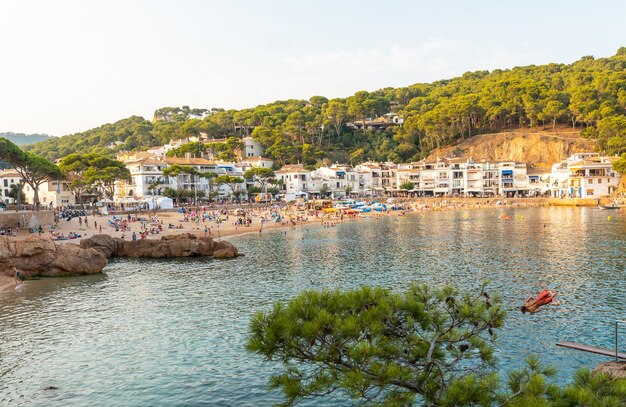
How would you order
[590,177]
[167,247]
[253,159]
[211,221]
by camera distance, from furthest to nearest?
[253,159] → [590,177] → [211,221] → [167,247]

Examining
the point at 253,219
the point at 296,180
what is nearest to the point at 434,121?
the point at 296,180

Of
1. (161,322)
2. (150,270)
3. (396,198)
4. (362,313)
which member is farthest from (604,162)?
(362,313)

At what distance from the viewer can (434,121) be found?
10938 centimetres

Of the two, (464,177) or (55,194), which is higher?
(464,177)

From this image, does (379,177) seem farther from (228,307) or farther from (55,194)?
(228,307)

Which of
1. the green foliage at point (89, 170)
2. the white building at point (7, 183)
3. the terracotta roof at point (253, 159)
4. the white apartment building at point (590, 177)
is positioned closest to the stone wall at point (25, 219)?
the green foliage at point (89, 170)

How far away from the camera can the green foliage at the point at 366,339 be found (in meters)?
7.23

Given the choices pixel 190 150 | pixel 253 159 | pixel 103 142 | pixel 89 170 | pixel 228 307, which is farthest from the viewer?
pixel 103 142

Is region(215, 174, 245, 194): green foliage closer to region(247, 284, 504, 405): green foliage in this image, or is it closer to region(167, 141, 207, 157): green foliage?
region(167, 141, 207, 157): green foliage

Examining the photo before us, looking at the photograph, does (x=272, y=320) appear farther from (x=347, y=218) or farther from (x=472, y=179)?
(x=472, y=179)

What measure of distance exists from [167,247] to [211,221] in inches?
954

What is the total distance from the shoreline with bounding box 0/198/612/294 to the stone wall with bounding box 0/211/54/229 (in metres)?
1.45

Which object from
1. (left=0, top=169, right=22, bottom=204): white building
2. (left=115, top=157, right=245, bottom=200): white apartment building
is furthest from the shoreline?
(left=0, top=169, right=22, bottom=204): white building

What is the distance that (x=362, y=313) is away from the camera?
7.68 metres
